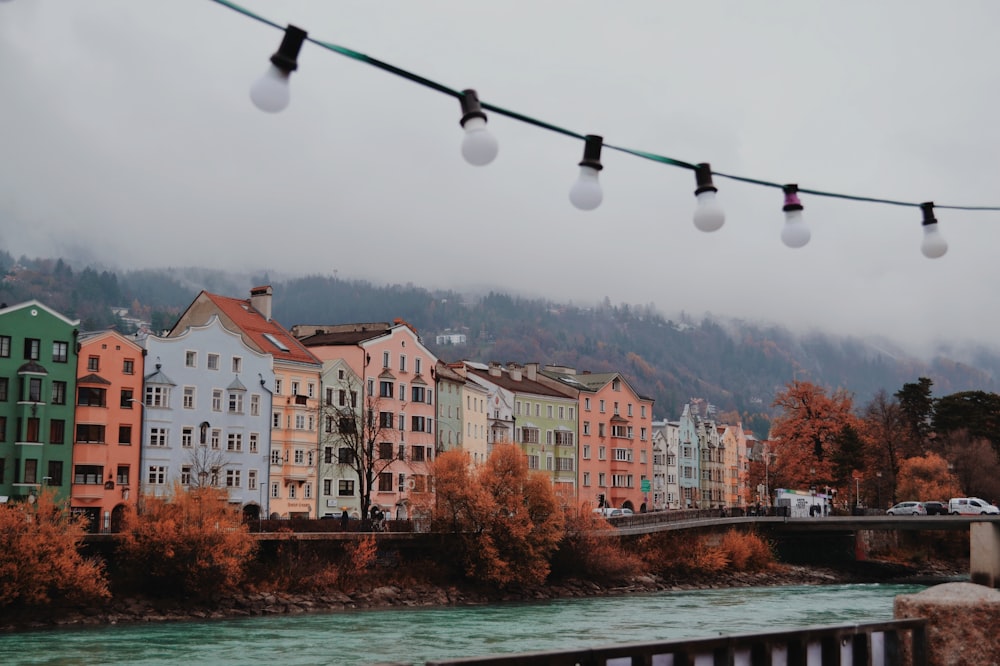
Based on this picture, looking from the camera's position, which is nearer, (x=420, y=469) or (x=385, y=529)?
(x=385, y=529)

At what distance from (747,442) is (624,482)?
59.9 meters

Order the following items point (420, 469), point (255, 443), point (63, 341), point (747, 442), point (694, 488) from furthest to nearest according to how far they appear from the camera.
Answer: point (747, 442) < point (694, 488) < point (420, 469) < point (255, 443) < point (63, 341)

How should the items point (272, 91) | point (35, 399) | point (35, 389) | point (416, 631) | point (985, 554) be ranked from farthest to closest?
point (35, 389) → point (35, 399) → point (416, 631) → point (985, 554) → point (272, 91)

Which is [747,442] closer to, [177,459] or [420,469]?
[420,469]

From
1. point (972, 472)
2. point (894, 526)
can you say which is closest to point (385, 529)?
point (894, 526)

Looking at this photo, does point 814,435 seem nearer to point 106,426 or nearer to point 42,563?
point 106,426

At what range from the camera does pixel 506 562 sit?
232ft

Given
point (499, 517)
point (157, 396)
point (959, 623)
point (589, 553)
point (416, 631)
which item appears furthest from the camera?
point (589, 553)

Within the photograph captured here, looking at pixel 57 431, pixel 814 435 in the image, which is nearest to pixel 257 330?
pixel 57 431

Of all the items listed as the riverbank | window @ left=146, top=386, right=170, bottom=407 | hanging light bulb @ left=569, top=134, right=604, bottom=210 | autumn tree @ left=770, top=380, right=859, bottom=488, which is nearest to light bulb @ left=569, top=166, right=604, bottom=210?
hanging light bulb @ left=569, top=134, right=604, bottom=210

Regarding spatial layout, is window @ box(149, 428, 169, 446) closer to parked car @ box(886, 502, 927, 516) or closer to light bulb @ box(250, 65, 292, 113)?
parked car @ box(886, 502, 927, 516)

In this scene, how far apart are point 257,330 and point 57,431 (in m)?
19.2

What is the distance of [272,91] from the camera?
6.91m

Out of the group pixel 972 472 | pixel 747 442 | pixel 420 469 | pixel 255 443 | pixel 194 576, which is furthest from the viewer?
pixel 747 442
